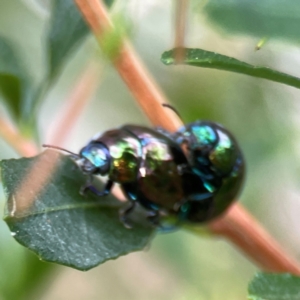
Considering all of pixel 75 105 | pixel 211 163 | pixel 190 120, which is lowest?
pixel 190 120

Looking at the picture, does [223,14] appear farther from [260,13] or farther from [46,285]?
[46,285]

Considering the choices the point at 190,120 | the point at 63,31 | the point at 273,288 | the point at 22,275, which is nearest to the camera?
the point at 273,288

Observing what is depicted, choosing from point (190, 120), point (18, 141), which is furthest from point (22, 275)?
point (190, 120)

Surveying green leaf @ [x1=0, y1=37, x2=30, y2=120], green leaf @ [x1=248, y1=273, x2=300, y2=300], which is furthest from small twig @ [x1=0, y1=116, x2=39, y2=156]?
green leaf @ [x1=248, y1=273, x2=300, y2=300]

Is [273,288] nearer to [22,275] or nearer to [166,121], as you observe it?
[166,121]

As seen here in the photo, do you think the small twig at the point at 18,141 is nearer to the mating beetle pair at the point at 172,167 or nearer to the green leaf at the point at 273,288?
the mating beetle pair at the point at 172,167

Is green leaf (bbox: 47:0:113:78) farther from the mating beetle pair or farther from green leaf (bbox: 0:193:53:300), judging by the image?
green leaf (bbox: 0:193:53:300)

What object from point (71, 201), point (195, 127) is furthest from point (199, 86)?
point (71, 201)
